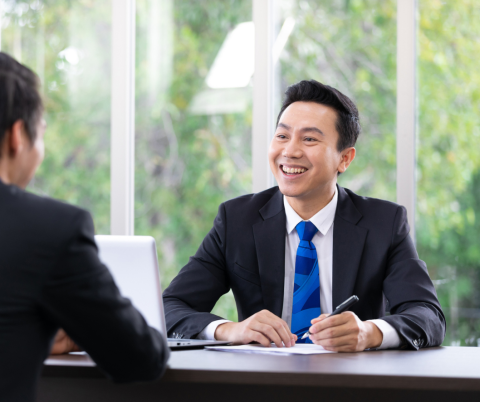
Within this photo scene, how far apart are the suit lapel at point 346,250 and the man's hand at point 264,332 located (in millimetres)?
Result: 449

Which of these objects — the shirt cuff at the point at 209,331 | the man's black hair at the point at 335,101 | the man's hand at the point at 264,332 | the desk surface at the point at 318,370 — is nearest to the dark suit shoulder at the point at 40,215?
the desk surface at the point at 318,370

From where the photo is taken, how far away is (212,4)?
110 inches

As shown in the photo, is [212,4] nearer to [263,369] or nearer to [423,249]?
[423,249]

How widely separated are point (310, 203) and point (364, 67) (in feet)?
2.79

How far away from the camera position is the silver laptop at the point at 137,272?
1290mm

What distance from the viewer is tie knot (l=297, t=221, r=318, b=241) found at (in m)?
1.99

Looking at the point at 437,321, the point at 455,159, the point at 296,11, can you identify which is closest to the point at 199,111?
the point at 296,11

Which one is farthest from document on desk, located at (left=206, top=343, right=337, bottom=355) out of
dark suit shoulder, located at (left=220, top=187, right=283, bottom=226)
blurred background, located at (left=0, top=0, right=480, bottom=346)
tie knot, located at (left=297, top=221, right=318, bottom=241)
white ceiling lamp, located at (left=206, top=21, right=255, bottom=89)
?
white ceiling lamp, located at (left=206, top=21, right=255, bottom=89)

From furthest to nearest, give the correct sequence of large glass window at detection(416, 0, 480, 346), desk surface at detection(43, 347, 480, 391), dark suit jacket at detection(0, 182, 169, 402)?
large glass window at detection(416, 0, 480, 346) → desk surface at detection(43, 347, 480, 391) → dark suit jacket at detection(0, 182, 169, 402)

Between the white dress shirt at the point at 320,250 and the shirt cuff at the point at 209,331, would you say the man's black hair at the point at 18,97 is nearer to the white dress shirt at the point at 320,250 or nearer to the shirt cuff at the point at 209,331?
the shirt cuff at the point at 209,331

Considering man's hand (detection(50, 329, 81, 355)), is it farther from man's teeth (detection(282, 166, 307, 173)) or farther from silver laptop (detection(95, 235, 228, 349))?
man's teeth (detection(282, 166, 307, 173))

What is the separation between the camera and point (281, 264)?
77.2 inches

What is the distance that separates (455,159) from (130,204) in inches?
64.3

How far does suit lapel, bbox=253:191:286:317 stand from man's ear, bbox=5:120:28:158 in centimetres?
119
